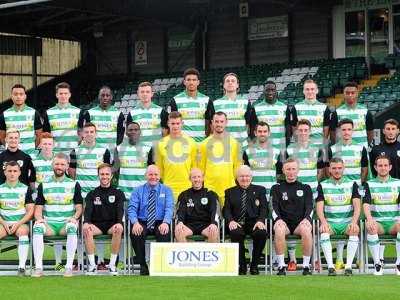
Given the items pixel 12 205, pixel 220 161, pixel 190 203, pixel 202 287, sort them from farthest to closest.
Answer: pixel 220 161, pixel 12 205, pixel 190 203, pixel 202 287

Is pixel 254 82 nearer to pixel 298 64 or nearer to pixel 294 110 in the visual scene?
pixel 298 64

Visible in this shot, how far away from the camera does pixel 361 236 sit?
9883mm

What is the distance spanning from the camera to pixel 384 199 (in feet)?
33.1

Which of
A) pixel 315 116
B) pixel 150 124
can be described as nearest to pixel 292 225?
pixel 315 116

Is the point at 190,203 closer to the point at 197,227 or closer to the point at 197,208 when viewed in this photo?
the point at 197,208

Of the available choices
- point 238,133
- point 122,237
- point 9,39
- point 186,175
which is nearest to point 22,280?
point 122,237

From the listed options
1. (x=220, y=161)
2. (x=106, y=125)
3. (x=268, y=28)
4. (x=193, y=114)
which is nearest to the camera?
(x=220, y=161)

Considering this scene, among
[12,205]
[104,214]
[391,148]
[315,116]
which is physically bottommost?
[104,214]

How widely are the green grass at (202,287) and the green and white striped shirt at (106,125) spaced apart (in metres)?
2.12

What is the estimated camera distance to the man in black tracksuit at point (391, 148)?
10.6 meters

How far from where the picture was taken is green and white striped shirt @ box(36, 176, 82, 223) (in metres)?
10.1

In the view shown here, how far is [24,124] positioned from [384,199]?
4669 mm

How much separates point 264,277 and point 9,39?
21.8 metres

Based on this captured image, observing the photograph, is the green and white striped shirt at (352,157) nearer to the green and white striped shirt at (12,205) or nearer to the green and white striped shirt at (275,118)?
the green and white striped shirt at (275,118)
